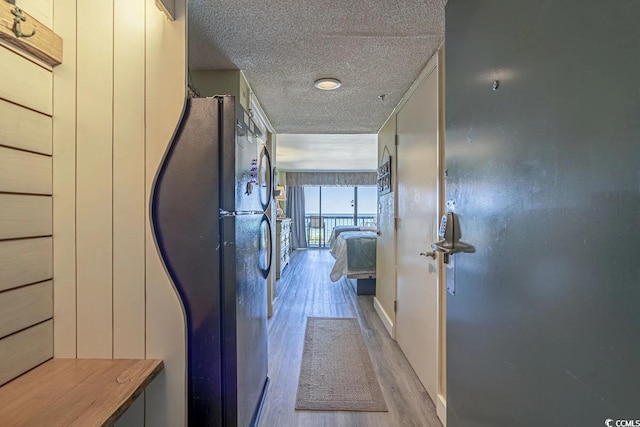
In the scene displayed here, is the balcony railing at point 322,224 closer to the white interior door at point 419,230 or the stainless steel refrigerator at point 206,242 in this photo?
the white interior door at point 419,230

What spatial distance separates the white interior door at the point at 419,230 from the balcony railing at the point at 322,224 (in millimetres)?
7231

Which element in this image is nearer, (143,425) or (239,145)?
(143,425)

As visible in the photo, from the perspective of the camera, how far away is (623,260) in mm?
491

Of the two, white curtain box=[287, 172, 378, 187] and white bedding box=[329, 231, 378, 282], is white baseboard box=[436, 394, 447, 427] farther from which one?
white curtain box=[287, 172, 378, 187]

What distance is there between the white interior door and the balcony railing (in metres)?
7.23

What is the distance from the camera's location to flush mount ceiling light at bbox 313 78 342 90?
92.6 inches

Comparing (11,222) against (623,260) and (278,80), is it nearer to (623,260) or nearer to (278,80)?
(623,260)

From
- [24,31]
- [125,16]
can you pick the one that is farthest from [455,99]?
[24,31]

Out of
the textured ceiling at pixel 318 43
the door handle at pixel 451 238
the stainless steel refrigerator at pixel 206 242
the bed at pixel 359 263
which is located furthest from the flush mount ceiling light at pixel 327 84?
→ the bed at pixel 359 263

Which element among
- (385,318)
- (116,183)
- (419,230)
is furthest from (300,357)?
(116,183)

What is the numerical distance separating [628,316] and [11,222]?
164 centimetres

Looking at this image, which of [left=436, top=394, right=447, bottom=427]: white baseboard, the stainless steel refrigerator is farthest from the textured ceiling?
[left=436, top=394, right=447, bottom=427]: white baseboard

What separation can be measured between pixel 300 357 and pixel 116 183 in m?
2.03

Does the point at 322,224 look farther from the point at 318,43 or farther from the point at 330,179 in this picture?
the point at 318,43
